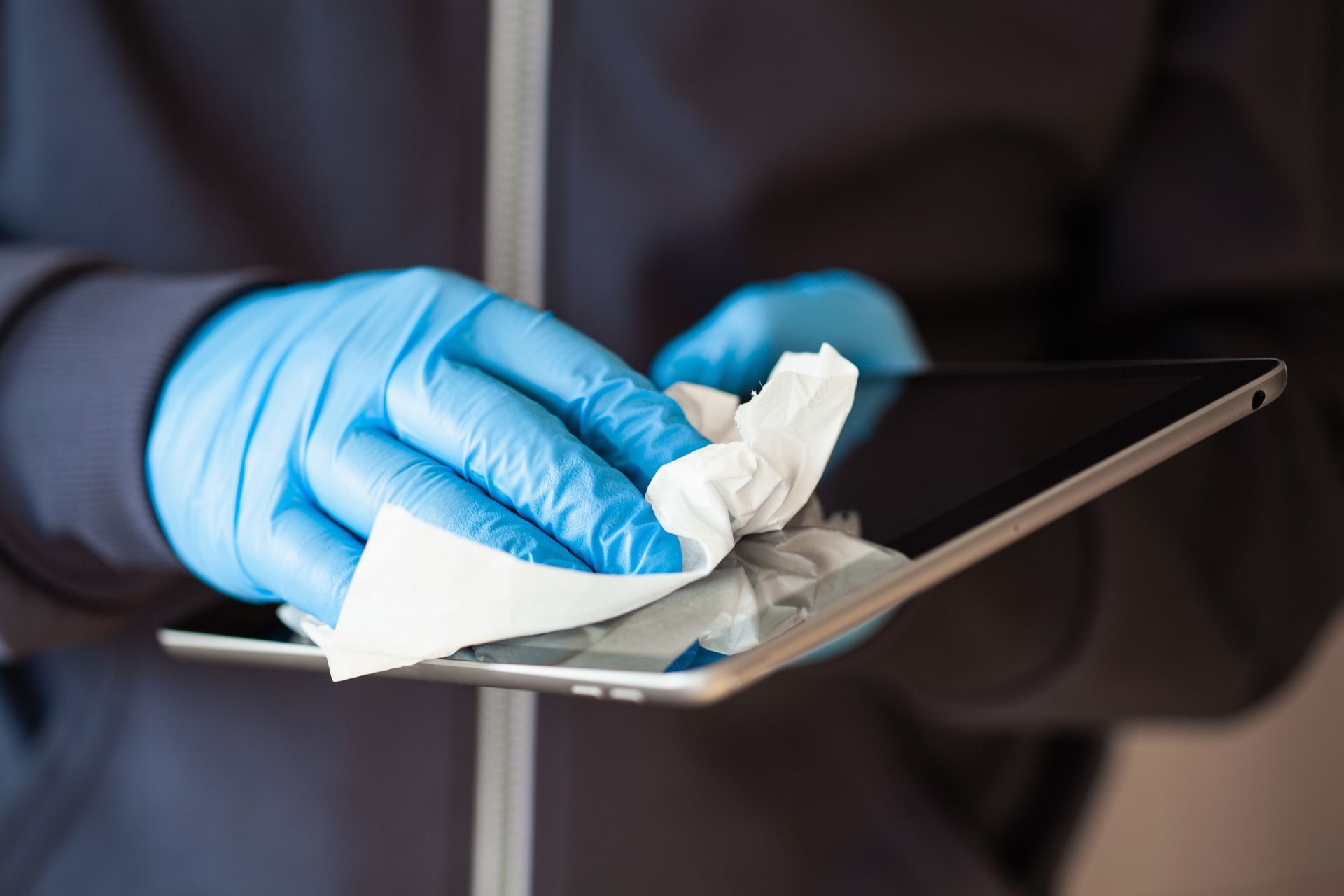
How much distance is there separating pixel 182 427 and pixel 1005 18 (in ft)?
1.66

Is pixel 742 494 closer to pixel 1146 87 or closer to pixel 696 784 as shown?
pixel 696 784

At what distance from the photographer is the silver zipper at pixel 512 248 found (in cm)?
46

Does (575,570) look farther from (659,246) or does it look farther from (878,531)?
(659,246)

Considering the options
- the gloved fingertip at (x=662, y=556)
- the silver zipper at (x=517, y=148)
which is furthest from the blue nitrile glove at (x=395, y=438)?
the silver zipper at (x=517, y=148)

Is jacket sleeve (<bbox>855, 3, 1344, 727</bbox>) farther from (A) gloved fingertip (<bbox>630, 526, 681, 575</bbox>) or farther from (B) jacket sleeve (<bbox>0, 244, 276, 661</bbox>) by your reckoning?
(B) jacket sleeve (<bbox>0, 244, 276, 661</bbox>)

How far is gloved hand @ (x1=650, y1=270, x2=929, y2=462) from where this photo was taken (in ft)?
1.21

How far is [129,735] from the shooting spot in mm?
487

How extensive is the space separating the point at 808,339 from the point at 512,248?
182mm

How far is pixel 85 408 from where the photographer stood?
36 centimetres

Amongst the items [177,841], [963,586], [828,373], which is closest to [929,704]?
[963,586]

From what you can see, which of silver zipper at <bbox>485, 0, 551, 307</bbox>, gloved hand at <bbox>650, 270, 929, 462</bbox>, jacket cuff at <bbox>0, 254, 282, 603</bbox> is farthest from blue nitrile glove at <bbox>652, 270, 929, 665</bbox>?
jacket cuff at <bbox>0, 254, 282, 603</bbox>

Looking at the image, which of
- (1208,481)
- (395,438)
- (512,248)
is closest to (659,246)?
(512,248)

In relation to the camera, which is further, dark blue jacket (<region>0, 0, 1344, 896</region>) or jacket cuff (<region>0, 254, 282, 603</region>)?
dark blue jacket (<region>0, 0, 1344, 896</region>)

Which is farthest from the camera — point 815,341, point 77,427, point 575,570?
point 815,341
